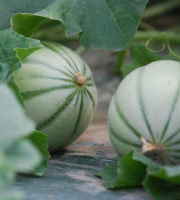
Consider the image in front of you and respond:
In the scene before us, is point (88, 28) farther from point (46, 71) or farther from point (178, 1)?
point (178, 1)

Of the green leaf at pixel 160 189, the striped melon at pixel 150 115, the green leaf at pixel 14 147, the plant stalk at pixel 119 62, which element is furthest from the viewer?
the plant stalk at pixel 119 62

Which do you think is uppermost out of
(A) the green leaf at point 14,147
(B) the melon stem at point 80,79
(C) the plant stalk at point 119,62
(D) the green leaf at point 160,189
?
(A) the green leaf at point 14,147

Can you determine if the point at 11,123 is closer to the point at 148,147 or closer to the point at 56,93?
the point at 148,147

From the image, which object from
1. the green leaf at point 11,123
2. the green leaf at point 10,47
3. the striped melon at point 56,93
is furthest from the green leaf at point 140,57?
the green leaf at point 11,123

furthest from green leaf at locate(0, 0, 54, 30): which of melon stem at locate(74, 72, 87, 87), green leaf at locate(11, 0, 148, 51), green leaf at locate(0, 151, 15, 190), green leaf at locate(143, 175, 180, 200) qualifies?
green leaf at locate(0, 151, 15, 190)

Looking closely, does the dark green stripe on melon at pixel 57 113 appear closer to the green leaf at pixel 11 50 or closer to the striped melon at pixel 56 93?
the striped melon at pixel 56 93

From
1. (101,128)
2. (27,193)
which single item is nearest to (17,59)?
(27,193)

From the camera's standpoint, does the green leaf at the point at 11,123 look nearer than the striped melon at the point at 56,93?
Yes
